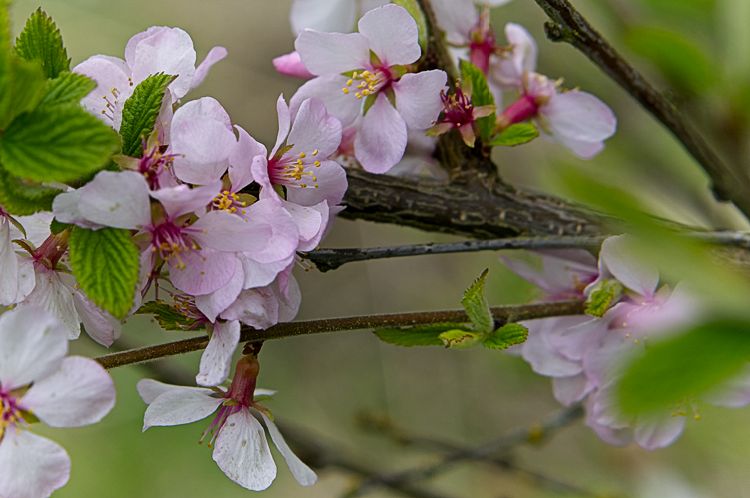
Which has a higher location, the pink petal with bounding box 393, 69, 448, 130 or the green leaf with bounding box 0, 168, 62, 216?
the pink petal with bounding box 393, 69, 448, 130

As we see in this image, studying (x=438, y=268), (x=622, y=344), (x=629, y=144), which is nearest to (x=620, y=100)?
(x=629, y=144)

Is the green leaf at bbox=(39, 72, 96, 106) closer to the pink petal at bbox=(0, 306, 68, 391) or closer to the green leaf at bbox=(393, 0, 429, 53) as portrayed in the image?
the pink petal at bbox=(0, 306, 68, 391)

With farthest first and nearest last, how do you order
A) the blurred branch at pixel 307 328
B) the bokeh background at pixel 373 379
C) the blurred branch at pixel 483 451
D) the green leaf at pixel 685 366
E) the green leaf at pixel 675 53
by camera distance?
1. the bokeh background at pixel 373 379
2. the blurred branch at pixel 483 451
3. the green leaf at pixel 675 53
4. the blurred branch at pixel 307 328
5. the green leaf at pixel 685 366

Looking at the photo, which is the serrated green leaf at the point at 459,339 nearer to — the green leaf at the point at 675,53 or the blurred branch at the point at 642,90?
the blurred branch at the point at 642,90

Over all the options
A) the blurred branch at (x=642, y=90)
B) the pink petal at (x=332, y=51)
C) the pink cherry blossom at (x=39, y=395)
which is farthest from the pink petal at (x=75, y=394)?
the blurred branch at (x=642, y=90)

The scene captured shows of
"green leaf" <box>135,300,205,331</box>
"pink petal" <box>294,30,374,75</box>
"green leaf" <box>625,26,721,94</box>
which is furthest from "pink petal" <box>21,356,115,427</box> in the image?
"green leaf" <box>625,26,721,94</box>

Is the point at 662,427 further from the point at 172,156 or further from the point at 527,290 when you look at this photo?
the point at 172,156

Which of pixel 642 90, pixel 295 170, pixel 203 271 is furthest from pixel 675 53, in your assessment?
pixel 203 271
